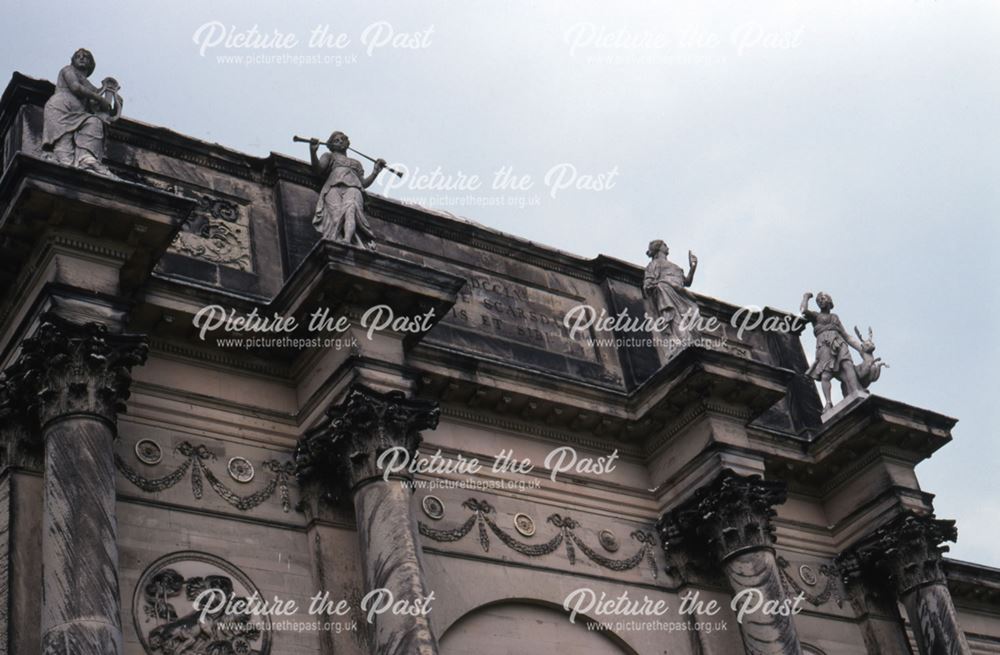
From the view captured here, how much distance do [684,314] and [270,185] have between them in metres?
6.34

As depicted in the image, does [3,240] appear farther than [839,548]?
No

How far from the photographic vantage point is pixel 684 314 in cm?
2114

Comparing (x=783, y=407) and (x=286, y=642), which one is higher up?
(x=783, y=407)

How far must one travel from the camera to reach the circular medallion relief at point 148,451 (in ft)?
51.8

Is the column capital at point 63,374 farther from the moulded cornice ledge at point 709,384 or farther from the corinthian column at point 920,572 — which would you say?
the corinthian column at point 920,572

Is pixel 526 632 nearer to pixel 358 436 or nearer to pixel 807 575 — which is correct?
pixel 358 436

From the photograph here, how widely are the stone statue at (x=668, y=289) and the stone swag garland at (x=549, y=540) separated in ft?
10.7

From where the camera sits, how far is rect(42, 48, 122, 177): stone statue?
15773mm

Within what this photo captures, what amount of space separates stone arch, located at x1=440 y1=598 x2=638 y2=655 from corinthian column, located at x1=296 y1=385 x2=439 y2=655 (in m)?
1.89

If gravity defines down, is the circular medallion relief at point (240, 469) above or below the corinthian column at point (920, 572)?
above

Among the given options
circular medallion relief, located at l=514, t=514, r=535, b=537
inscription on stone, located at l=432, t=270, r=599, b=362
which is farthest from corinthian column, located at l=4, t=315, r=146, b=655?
inscription on stone, located at l=432, t=270, r=599, b=362

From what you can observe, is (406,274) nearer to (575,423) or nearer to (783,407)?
(575,423)

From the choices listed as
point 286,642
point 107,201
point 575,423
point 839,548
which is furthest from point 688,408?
point 107,201

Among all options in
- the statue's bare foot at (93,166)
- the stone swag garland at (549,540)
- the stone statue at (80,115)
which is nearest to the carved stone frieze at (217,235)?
the stone statue at (80,115)
